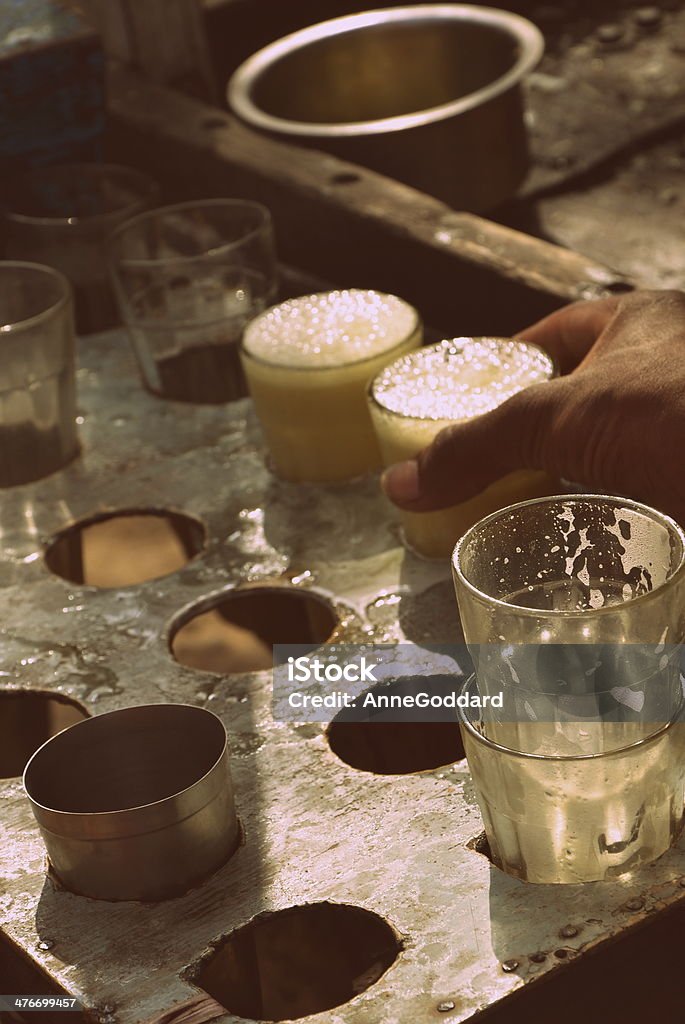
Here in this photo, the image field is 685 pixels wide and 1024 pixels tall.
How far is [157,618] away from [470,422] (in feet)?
1.45

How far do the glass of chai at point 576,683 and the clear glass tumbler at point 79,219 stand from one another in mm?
1381

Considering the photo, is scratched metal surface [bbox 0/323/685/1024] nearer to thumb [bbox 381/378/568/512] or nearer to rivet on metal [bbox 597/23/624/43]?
thumb [bbox 381/378/568/512]

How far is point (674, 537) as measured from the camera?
4.13 feet

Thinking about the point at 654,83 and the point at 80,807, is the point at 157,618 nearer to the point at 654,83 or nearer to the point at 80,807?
the point at 80,807

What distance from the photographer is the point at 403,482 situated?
5.75 ft

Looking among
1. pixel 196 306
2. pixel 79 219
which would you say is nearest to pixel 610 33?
pixel 79 219

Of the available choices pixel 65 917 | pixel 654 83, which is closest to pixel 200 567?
pixel 65 917

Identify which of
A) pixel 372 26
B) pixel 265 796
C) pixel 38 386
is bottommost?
pixel 265 796

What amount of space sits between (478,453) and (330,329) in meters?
0.43

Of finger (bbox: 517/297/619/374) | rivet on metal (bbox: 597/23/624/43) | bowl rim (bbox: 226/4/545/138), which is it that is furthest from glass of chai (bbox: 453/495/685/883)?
rivet on metal (bbox: 597/23/624/43)

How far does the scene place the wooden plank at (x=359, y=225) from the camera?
219 centimetres

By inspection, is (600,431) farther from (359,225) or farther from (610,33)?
(610,33)

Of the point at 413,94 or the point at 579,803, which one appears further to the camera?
the point at 413,94

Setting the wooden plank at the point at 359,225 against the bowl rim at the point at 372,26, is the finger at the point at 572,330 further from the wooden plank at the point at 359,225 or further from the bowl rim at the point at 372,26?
the bowl rim at the point at 372,26
